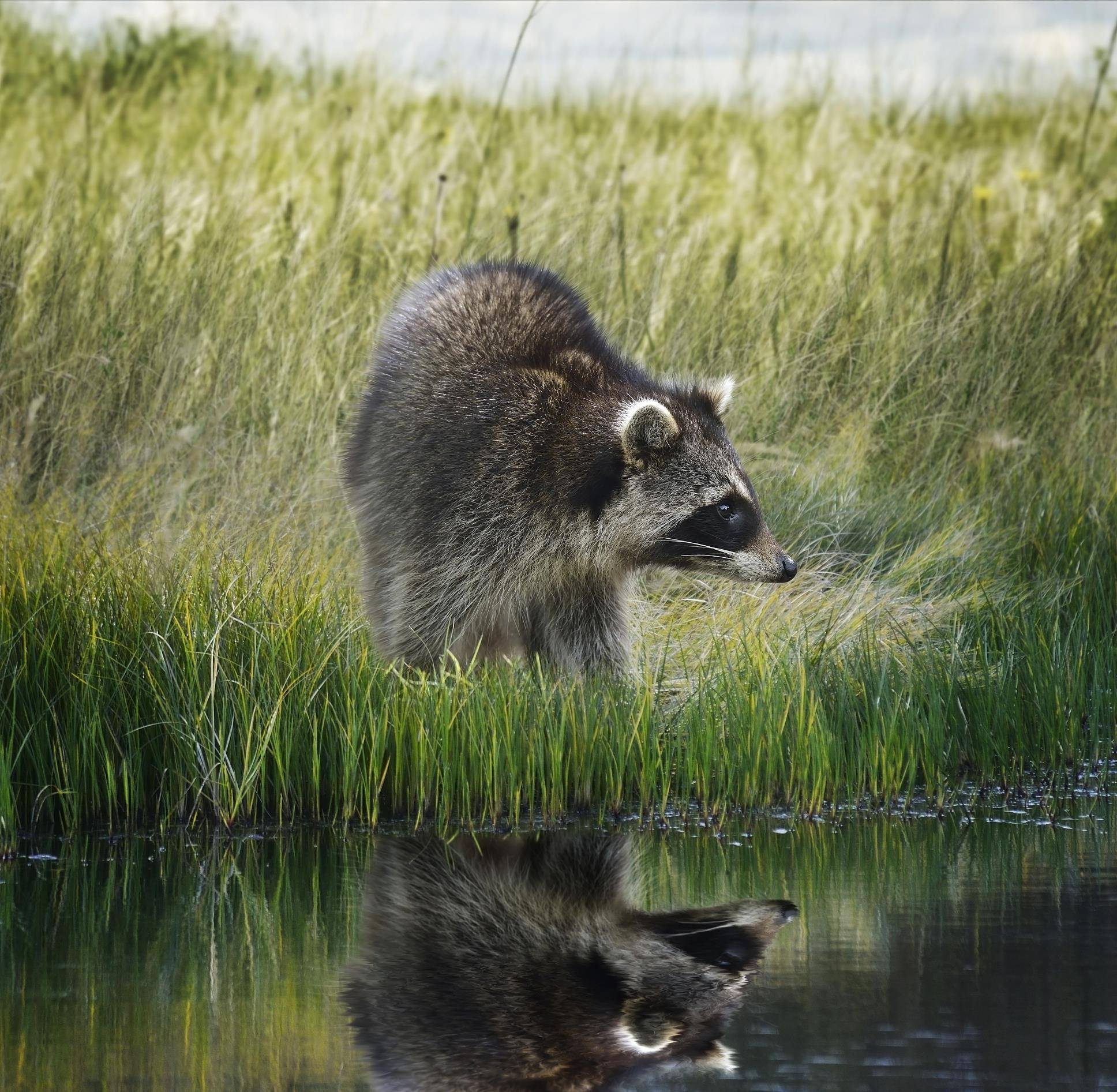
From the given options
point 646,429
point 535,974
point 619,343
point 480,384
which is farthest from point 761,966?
point 619,343

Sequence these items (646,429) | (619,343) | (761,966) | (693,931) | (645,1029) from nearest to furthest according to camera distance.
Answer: (645,1029) → (761,966) → (693,931) → (646,429) → (619,343)

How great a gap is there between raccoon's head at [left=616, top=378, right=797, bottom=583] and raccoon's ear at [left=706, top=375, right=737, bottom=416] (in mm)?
263

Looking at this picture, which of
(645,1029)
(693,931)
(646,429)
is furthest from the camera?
(646,429)

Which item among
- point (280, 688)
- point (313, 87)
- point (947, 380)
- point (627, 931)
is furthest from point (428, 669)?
point (313, 87)

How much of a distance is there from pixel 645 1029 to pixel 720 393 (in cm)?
381

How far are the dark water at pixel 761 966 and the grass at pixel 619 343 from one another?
0.37 m

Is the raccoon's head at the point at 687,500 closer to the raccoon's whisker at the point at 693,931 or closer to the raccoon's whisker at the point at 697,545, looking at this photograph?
the raccoon's whisker at the point at 697,545

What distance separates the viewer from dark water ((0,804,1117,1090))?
3.42 m

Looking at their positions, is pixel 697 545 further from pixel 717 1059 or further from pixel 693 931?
pixel 717 1059

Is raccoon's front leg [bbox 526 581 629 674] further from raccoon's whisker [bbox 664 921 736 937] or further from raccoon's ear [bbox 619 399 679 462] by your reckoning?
raccoon's whisker [bbox 664 921 736 937]

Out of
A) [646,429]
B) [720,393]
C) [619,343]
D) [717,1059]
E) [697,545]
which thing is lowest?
[717,1059]

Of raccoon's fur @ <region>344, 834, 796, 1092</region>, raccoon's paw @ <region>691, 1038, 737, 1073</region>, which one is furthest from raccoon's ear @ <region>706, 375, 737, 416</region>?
raccoon's paw @ <region>691, 1038, 737, 1073</region>

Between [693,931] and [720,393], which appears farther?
[720,393]

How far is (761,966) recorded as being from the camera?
4.01m
